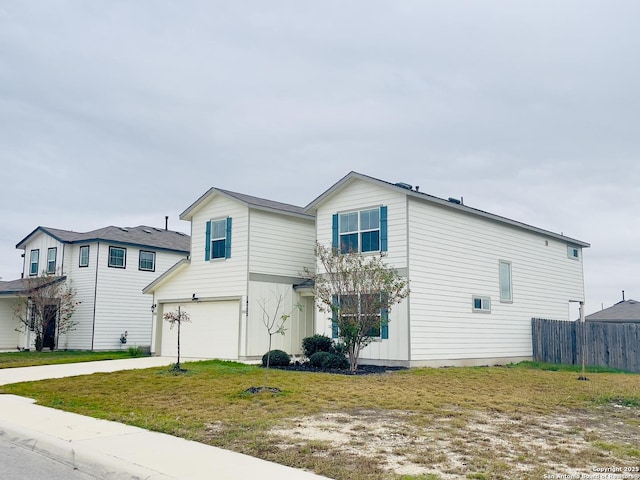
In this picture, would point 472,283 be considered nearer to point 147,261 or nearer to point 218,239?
point 218,239

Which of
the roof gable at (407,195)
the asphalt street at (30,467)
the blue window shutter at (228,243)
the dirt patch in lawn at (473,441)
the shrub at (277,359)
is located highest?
the roof gable at (407,195)

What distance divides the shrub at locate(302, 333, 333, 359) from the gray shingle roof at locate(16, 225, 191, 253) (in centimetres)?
1429

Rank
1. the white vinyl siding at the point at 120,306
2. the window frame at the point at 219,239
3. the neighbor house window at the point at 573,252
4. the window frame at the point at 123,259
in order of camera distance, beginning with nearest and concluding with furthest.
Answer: the window frame at the point at 219,239 → the neighbor house window at the point at 573,252 → the white vinyl siding at the point at 120,306 → the window frame at the point at 123,259

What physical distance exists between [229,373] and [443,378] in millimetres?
5389

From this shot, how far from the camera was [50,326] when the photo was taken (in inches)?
1158

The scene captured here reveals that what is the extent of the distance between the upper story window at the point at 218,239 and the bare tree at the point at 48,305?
32.8ft

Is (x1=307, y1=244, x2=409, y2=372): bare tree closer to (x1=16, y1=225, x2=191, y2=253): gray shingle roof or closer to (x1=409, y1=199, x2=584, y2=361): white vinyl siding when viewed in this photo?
(x1=409, y1=199, x2=584, y2=361): white vinyl siding

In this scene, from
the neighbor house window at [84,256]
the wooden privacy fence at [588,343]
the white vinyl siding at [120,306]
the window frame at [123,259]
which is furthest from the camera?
the neighbor house window at [84,256]

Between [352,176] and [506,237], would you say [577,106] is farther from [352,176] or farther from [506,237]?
[352,176]

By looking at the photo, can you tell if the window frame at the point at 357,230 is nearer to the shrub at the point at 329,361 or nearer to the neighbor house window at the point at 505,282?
the shrub at the point at 329,361

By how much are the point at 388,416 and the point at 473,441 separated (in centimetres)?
217

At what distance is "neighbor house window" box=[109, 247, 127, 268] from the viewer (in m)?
29.5

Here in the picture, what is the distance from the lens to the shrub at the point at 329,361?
57.7 feet

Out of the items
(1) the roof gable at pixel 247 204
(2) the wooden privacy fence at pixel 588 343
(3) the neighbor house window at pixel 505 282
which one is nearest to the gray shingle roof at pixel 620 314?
(2) the wooden privacy fence at pixel 588 343
